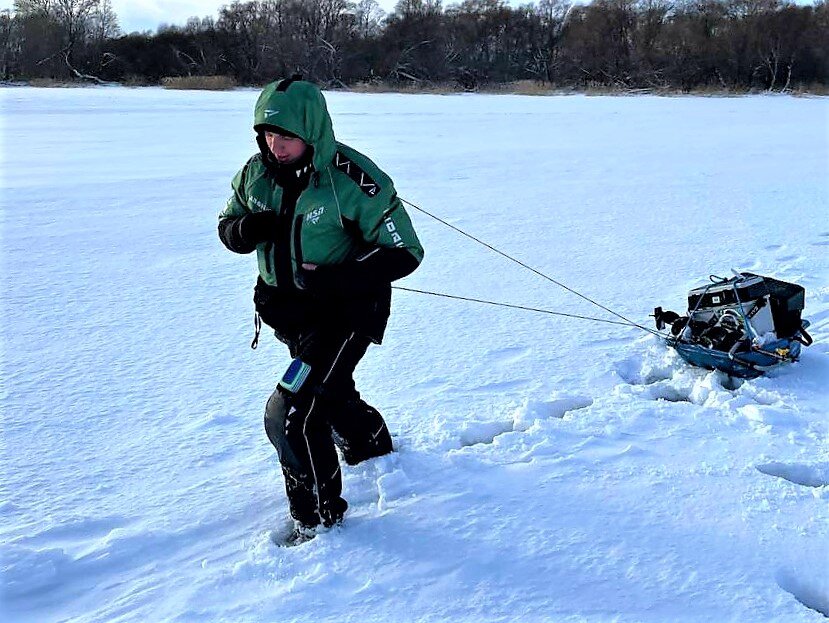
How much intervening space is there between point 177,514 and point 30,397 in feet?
4.01

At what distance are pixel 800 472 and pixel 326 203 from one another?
5.82ft

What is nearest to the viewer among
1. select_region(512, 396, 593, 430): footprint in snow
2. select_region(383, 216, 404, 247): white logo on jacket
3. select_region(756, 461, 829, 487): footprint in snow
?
select_region(383, 216, 404, 247): white logo on jacket

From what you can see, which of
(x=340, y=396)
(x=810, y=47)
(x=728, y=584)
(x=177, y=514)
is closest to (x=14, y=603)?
(x=177, y=514)

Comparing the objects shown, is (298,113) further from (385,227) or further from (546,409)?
(546,409)

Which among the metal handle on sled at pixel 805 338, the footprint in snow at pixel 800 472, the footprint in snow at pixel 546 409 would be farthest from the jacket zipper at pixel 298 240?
the metal handle on sled at pixel 805 338

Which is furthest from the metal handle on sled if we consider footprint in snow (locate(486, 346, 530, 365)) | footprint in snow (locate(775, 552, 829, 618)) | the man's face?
the man's face

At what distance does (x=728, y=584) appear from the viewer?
6.35ft

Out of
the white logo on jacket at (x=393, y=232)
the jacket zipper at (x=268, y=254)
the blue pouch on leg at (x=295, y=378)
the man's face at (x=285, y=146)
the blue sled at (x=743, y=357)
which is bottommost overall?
the blue sled at (x=743, y=357)

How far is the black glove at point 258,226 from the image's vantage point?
6.93ft

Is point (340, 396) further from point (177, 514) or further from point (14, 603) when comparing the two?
point (14, 603)

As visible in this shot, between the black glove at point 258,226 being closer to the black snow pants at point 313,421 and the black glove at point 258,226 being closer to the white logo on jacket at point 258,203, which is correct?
the white logo on jacket at point 258,203

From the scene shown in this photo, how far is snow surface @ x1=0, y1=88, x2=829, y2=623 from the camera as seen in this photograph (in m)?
1.97

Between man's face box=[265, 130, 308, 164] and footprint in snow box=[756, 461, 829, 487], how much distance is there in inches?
71.0

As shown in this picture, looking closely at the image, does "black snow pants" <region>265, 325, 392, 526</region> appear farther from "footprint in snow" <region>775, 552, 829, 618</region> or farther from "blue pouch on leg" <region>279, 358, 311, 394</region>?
"footprint in snow" <region>775, 552, 829, 618</region>
